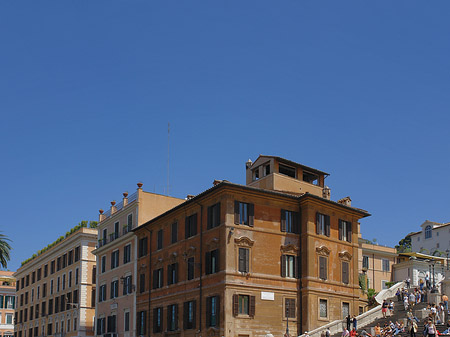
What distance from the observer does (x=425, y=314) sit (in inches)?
1746

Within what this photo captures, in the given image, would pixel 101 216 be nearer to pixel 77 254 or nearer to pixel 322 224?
pixel 77 254

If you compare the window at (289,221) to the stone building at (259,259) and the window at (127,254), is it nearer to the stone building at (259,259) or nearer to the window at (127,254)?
the stone building at (259,259)

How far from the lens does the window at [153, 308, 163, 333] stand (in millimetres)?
52338

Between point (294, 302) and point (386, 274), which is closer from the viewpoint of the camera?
point (294, 302)

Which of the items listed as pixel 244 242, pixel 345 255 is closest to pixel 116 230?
pixel 244 242

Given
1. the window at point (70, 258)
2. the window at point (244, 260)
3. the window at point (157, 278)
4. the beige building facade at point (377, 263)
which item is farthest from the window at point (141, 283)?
the beige building facade at point (377, 263)

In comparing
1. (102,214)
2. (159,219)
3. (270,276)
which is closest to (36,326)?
(102,214)

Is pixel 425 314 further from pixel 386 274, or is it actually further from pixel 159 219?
pixel 386 274

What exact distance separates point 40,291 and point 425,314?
196 feet

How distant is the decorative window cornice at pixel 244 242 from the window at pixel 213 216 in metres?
1.90

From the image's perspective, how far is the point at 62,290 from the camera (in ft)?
259

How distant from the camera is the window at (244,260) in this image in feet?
147

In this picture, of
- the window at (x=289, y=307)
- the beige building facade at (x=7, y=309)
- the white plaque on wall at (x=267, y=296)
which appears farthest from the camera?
the beige building facade at (x=7, y=309)

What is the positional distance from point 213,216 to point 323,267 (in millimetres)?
9028
